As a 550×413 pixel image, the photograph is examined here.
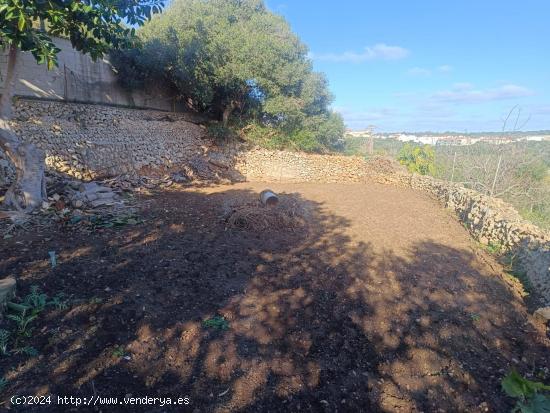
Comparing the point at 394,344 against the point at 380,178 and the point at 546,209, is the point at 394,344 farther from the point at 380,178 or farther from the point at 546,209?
the point at 546,209

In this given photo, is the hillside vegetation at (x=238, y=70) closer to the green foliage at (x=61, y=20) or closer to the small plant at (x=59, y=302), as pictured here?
the green foliage at (x=61, y=20)

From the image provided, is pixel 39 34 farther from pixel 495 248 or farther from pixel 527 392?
pixel 495 248

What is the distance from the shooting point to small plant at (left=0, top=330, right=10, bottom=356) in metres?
2.61

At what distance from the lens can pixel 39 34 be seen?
4.52 m

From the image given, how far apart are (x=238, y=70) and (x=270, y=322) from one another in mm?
11304

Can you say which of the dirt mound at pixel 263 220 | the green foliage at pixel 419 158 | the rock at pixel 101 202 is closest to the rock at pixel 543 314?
the dirt mound at pixel 263 220

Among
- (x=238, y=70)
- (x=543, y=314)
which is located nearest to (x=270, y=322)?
(x=543, y=314)

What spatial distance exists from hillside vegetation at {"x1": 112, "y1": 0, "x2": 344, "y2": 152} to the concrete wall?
1.83 feet

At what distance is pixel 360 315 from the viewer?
3617mm

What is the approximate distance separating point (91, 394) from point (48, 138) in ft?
26.6

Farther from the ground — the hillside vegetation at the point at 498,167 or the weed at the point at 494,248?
the hillside vegetation at the point at 498,167

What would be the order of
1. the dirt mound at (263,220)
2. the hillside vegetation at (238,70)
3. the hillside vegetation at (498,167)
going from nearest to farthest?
the dirt mound at (263,220) → the hillside vegetation at (498,167) → the hillside vegetation at (238,70)

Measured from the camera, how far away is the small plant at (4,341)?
103 inches

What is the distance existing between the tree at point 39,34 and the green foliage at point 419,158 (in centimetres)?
1430
